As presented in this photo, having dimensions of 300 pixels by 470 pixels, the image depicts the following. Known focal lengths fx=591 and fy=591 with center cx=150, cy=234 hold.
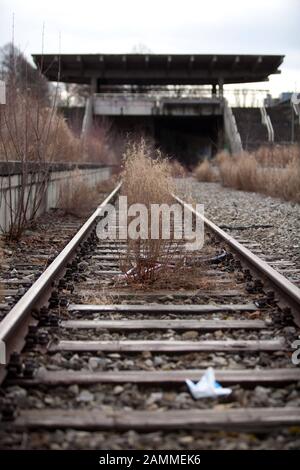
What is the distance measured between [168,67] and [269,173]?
34725 millimetres

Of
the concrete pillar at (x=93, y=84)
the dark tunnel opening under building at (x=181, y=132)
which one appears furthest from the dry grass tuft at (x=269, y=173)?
the concrete pillar at (x=93, y=84)

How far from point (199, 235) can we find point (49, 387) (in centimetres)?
529

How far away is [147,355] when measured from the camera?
3.42 metres

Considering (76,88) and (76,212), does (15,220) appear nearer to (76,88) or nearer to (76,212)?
(76,212)

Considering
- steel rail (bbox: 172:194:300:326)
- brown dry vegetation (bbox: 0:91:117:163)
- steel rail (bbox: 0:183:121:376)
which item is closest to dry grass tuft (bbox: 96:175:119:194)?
brown dry vegetation (bbox: 0:91:117:163)

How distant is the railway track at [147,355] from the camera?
8.61 feet

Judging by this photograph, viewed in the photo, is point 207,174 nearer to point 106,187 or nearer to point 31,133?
point 106,187

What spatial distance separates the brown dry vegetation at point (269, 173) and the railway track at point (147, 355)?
34.2 ft

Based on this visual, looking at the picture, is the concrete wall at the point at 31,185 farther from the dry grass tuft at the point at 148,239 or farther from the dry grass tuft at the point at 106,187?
the dry grass tuft at the point at 106,187

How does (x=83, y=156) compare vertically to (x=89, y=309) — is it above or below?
above

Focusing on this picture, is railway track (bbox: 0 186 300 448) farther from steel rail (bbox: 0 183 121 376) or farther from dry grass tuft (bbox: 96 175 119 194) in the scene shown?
dry grass tuft (bbox: 96 175 119 194)

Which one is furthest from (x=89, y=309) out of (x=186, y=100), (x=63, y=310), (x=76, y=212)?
(x=186, y=100)

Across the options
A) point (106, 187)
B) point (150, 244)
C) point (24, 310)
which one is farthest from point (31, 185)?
point (106, 187)

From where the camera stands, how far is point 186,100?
4300cm
